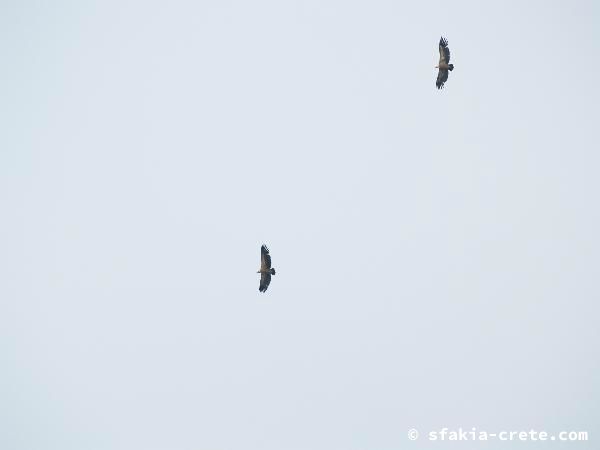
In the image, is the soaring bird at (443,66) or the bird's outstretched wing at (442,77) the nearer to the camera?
the soaring bird at (443,66)

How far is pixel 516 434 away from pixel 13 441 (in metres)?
97.1

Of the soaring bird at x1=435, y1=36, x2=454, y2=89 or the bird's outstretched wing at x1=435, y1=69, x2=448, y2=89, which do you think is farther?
the bird's outstretched wing at x1=435, y1=69, x2=448, y2=89

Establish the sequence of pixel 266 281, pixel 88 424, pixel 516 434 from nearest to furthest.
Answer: pixel 266 281 → pixel 516 434 → pixel 88 424

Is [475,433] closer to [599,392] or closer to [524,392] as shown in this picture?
[524,392]

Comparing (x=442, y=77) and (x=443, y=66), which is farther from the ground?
(x=443, y=66)

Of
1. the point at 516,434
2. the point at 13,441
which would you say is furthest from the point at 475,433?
the point at 13,441

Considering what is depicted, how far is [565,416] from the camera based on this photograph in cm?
15900

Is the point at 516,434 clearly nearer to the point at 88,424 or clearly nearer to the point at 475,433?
the point at 475,433

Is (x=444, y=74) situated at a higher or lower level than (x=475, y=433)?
higher

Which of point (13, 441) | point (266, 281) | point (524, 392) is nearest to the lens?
point (266, 281)

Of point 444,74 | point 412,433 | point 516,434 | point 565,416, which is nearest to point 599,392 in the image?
point 565,416

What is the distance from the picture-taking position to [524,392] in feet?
534

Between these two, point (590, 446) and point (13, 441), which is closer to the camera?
point (590, 446)

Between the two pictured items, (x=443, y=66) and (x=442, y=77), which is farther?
(x=442, y=77)
